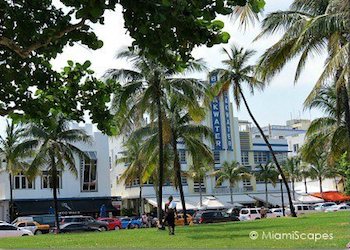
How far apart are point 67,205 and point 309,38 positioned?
38.8 m

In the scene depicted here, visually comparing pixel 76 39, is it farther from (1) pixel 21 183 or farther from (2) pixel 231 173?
(2) pixel 231 173

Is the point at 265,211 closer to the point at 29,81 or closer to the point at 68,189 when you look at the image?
the point at 68,189

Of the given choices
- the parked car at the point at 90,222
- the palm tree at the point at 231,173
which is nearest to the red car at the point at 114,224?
the parked car at the point at 90,222

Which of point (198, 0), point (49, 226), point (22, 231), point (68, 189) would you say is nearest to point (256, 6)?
point (198, 0)

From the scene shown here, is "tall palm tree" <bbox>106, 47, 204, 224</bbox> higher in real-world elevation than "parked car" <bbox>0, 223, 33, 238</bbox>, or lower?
higher

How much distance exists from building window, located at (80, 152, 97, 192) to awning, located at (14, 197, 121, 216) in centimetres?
123

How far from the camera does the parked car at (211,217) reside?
41.1 meters

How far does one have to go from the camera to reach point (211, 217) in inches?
1638

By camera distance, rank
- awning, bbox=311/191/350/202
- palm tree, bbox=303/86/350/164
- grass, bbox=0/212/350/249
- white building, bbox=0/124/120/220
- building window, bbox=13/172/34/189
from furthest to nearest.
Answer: awning, bbox=311/191/350/202 → building window, bbox=13/172/34/189 → white building, bbox=0/124/120/220 → palm tree, bbox=303/86/350/164 → grass, bbox=0/212/350/249

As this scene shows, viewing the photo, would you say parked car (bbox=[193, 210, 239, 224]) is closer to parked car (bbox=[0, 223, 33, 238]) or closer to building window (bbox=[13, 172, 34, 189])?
parked car (bbox=[0, 223, 33, 238])

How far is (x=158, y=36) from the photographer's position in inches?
279

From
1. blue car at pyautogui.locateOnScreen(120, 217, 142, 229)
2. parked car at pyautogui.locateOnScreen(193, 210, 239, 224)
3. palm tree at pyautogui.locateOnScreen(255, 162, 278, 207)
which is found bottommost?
blue car at pyautogui.locateOnScreen(120, 217, 142, 229)

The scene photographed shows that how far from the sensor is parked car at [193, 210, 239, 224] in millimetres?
41062

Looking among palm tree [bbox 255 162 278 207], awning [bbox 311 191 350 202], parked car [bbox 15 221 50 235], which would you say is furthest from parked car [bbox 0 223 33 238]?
awning [bbox 311 191 350 202]
